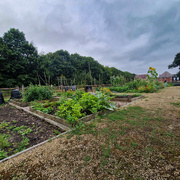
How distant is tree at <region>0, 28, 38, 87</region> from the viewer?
42.2ft

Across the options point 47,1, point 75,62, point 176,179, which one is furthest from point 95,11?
point 75,62

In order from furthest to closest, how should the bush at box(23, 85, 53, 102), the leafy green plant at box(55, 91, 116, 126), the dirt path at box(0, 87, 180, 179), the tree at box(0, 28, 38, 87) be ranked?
the tree at box(0, 28, 38, 87), the bush at box(23, 85, 53, 102), the leafy green plant at box(55, 91, 116, 126), the dirt path at box(0, 87, 180, 179)

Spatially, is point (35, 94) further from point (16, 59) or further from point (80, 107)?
point (16, 59)

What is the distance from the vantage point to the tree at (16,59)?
12866 mm

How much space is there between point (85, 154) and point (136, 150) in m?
0.65

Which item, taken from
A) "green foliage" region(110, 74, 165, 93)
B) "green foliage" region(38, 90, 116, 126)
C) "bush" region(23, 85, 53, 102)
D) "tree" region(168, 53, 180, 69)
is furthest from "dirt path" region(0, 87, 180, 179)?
"tree" region(168, 53, 180, 69)

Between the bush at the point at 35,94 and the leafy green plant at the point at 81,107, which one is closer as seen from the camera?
the leafy green plant at the point at 81,107

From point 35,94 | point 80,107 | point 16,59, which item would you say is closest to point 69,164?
point 80,107

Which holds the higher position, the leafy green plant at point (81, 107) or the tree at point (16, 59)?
the tree at point (16, 59)

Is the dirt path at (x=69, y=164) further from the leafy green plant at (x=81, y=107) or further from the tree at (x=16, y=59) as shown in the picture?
the tree at (x=16, y=59)

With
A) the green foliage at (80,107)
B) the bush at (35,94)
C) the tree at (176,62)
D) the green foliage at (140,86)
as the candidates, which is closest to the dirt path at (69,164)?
the green foliage at (80,107)

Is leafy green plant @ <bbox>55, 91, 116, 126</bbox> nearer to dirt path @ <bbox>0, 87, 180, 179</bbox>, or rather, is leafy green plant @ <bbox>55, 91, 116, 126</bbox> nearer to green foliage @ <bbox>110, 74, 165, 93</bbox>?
dirt path @ <bbox>0, 87, 180, 179</bbox>

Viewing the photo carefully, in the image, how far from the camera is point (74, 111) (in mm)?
1921

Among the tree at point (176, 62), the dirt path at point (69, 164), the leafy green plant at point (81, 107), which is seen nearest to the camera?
the dirt path at point (69, 164)
